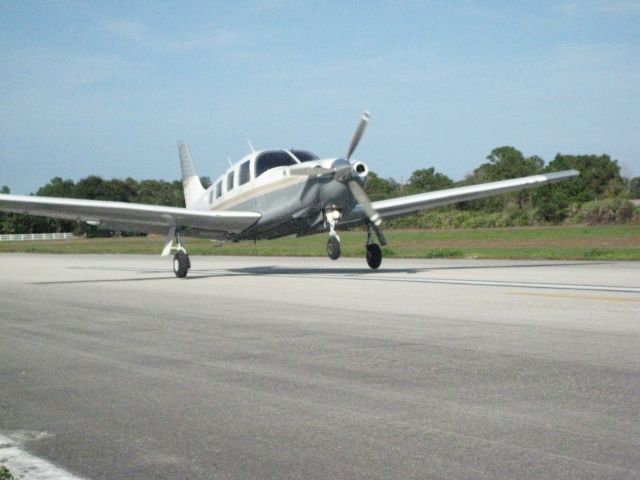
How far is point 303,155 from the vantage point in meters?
22.8

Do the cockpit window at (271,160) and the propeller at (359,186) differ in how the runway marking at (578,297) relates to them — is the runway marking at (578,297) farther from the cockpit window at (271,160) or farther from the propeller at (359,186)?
the cockpit window at (271,160)

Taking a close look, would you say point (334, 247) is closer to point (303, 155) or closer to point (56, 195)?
point (303, 155)

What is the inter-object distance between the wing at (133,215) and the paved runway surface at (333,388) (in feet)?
27.4

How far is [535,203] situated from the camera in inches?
3403

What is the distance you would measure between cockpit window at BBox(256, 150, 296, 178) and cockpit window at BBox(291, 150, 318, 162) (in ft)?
0.66

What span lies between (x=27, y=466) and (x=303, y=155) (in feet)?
60.4

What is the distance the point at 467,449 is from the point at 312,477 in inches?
38.2

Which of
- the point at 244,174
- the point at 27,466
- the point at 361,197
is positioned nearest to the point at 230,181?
the point at 244,174

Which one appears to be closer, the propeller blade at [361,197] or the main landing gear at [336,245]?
the main landing gear at [336,245]

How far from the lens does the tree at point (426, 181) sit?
127250mm

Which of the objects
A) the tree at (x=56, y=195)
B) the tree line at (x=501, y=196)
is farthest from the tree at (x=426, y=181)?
the tree at (x=56, y=195)

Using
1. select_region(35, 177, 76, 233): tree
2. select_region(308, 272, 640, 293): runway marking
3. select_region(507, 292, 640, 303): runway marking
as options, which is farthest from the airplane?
select_region(35, 177, 76, 233): tree

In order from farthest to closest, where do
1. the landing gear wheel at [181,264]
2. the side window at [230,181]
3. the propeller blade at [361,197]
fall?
1. the side window at [230,181]
2. the landing gear wheel at [181,264]
3. the propeller blade at [361,197]

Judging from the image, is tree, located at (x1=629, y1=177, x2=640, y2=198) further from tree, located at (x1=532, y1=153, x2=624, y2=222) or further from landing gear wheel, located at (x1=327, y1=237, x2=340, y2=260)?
landing gear wheel, located at (x1=327, y1=237, x2=340, y2=260)
